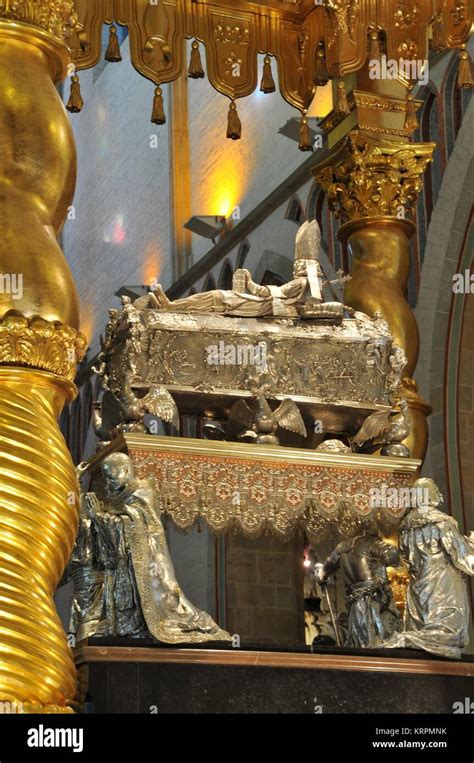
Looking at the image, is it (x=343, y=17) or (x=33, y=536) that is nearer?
(x=33, y=536)

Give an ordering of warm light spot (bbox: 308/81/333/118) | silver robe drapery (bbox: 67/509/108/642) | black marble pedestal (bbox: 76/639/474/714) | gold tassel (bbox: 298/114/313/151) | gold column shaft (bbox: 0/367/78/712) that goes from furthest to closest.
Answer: warm light spot (bbox: 308/81/333/118)
gold tassel (bbox: 298/114/313/151)
silver robe drapery (bbox: 67/509/108/642)
black marble pedestal (bbox: 76/639/474/714)
gold column shaft (bbox: 0/367/78/712)

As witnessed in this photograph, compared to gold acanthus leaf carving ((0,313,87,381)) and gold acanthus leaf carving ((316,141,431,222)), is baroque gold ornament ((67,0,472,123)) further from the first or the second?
gold acanthus leaf carving ((0,313,87,381))

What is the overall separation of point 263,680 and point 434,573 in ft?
4.11

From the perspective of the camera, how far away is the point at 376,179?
964 centimetres

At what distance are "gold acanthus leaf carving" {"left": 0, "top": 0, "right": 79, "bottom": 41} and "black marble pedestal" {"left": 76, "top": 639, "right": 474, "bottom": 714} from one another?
2754 mm

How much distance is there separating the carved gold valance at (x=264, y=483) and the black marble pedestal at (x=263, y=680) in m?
0.90

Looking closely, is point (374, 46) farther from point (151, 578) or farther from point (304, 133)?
point (151, 578)

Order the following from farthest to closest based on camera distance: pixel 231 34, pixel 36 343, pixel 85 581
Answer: pixel 231 34 < pixel 85 581 < pixel 36 343

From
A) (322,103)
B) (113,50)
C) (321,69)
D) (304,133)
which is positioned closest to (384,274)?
(304,133)

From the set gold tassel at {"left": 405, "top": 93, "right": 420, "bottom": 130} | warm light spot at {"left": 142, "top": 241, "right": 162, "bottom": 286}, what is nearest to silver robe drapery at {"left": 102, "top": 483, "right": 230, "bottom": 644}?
gold tassel at {"left": 405, "top": 93, "right": 420, "bottom": 130}

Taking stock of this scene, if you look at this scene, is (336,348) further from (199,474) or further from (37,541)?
(37,541)

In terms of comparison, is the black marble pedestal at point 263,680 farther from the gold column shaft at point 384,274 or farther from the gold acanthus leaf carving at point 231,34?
the gold acanthus leaf carving at point 231,34

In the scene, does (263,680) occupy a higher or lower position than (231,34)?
lower

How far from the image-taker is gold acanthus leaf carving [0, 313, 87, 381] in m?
6.11
